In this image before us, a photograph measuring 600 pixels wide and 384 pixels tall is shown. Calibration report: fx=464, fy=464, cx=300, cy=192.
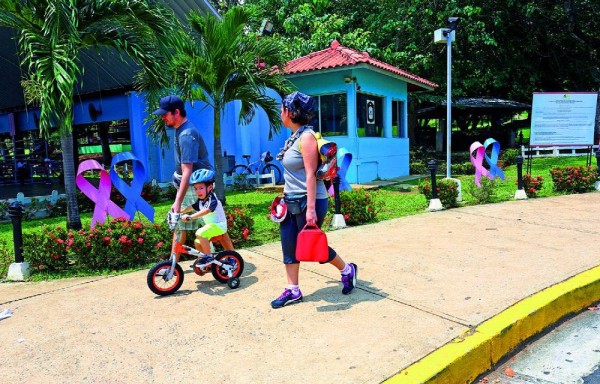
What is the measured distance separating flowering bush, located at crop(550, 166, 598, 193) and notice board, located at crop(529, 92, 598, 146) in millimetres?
1253

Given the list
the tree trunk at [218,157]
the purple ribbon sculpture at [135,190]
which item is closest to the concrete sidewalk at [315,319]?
the purple ribbon sculpture at [135,190]

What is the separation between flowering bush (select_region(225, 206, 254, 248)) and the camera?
19.4ft

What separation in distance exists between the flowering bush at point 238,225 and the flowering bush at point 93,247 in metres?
0.95

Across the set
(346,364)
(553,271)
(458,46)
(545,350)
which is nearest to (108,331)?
(346,364)

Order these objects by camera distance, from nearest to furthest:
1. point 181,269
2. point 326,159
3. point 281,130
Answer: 1. point 326,159
2. point 181,269
3. point 281,130

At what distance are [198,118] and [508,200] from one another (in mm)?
8808

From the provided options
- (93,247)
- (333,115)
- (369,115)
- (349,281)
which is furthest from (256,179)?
(349,281)

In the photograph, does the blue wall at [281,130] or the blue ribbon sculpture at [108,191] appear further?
the blue wall at [281,130]

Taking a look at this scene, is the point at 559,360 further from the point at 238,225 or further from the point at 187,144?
the point at 238,225

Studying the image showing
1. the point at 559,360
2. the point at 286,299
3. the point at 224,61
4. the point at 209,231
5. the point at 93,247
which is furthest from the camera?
the point at 224,61

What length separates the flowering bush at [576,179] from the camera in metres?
9.40

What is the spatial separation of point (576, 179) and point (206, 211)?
329 inches

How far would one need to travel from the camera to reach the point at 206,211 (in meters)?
4.08

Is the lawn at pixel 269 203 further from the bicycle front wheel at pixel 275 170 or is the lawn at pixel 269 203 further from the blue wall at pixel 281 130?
the blue wall at pixel 281 130
